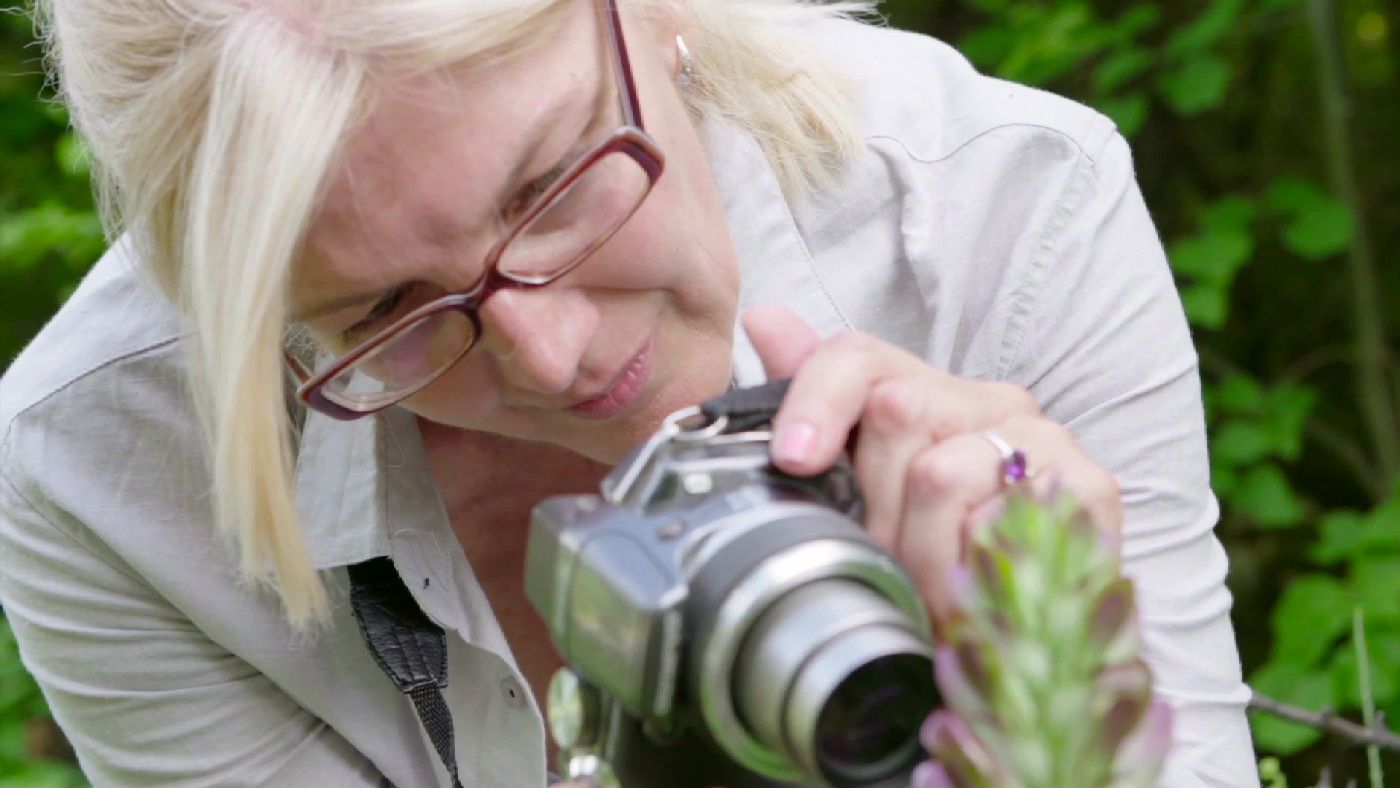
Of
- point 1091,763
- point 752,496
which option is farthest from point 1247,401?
point 1091,763

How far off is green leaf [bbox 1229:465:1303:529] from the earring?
1.83 metres

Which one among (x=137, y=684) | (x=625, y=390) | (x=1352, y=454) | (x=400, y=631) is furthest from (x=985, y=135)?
(x=1352, y=454)

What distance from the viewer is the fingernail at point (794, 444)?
87 cm

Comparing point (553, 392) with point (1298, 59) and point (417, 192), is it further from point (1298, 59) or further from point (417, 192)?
point (1298, 59)

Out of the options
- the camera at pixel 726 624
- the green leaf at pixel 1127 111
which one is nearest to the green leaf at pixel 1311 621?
the green leaf at pixel 1127 111

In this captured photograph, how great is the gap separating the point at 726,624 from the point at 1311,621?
2.00 m

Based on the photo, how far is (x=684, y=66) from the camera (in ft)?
4.62

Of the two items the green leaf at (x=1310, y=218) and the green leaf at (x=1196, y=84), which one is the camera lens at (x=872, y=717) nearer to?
the green leaf at (x=1196, y=84)

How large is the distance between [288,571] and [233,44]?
16.8 inches

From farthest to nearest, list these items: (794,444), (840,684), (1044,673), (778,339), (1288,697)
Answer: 1. (1288,697)
2. (778,339)
3. (794,444)
4. (840,684)
5. (1044,673)

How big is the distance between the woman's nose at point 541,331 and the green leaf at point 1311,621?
1.65m

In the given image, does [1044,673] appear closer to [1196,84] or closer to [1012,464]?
[1012,464]

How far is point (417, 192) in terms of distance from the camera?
109 cm

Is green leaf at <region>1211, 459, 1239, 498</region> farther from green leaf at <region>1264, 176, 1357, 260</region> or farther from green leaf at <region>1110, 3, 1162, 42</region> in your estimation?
green leaf at <region>1110, 3, 1162, 42</region>
